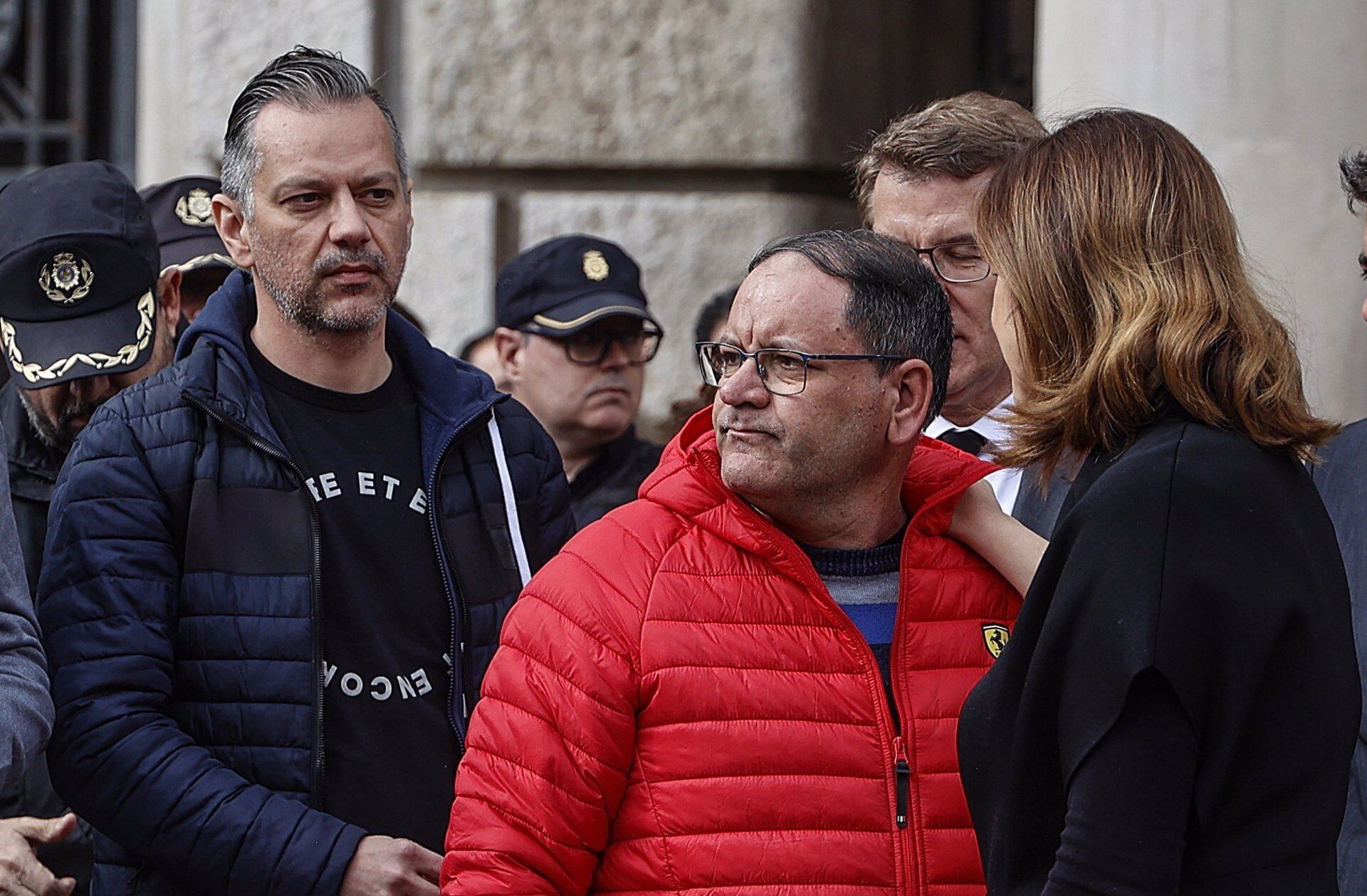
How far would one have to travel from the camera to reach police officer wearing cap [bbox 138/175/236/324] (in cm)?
354

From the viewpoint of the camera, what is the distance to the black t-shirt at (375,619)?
2447 millimetres

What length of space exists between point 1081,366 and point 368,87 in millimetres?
1324

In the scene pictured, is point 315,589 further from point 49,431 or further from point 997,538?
point 997,538

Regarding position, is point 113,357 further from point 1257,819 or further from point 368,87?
point 1257,819

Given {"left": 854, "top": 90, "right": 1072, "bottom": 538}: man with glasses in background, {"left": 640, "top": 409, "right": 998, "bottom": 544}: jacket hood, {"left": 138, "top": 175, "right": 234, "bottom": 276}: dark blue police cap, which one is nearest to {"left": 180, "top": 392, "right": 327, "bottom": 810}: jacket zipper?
{"left": 640, "top": 409, "right": 998, "bottom": 544}: jacket hood

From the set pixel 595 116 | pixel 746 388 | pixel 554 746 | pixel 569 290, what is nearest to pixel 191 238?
pixel 569 290

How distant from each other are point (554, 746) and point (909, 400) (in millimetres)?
663

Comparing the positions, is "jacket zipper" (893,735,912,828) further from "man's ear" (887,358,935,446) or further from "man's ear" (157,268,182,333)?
"man's ear" (157,268,182,333)

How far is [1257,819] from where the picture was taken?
180 cm

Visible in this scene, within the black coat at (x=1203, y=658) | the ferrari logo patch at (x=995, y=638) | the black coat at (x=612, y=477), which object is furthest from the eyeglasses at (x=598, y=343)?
the black coat at (x=1203, y=658)

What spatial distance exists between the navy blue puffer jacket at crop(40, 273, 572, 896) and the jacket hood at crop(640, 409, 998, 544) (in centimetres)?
43

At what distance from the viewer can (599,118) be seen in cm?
493

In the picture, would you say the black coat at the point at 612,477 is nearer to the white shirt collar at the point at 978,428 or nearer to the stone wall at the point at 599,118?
the stone wall at the point at 599,118

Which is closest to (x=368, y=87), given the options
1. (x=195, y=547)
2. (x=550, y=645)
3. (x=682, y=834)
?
(x=195, y=547)
